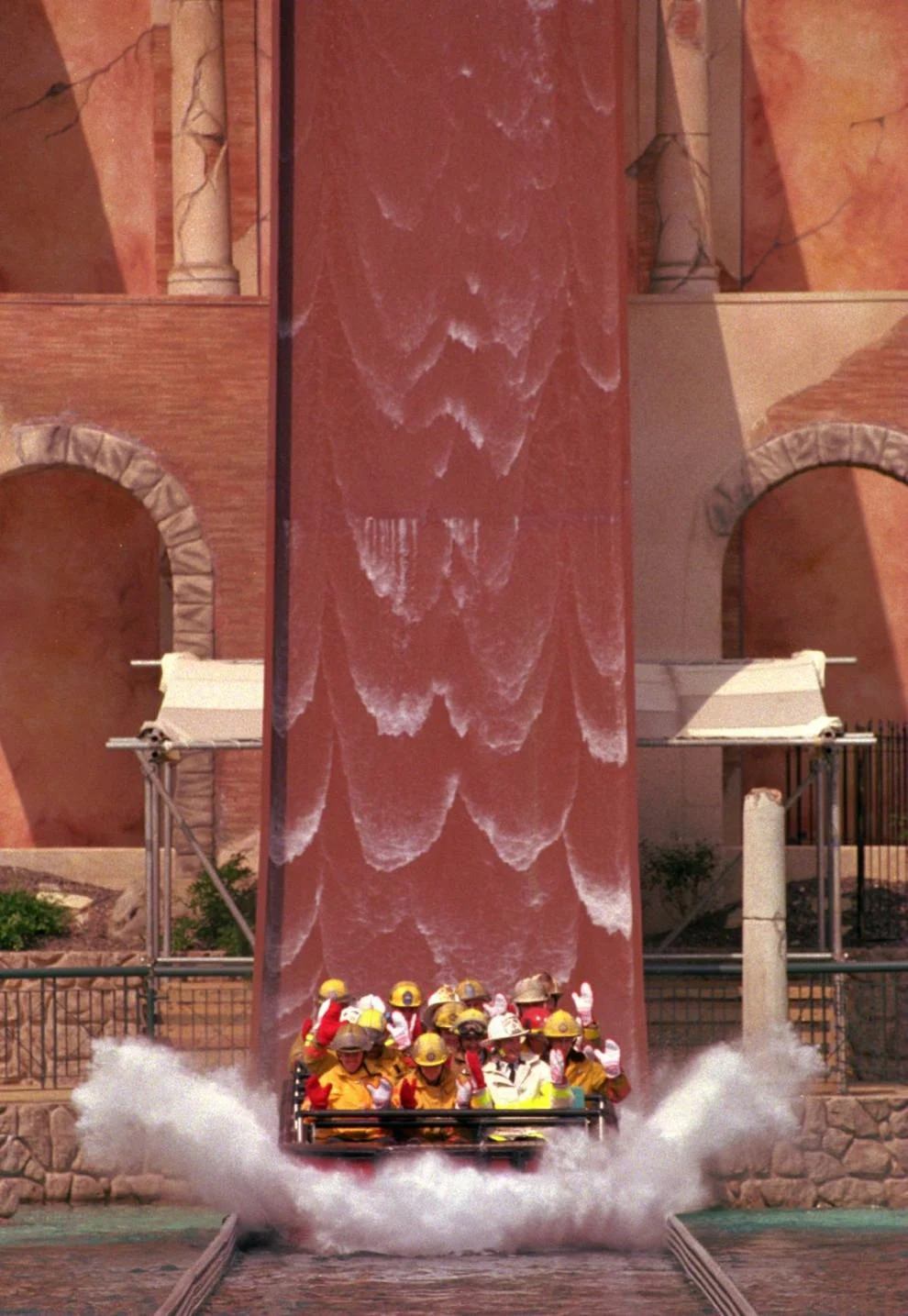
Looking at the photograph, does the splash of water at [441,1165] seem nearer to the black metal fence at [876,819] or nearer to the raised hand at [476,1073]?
the raised hand at [476,1073]

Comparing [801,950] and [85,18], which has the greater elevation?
[85,18]

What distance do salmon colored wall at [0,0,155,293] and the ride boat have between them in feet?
49.1

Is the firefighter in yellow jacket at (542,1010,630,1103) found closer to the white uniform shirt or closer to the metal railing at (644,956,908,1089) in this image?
the white uniform shirt

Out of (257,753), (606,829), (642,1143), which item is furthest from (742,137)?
(642,1143)

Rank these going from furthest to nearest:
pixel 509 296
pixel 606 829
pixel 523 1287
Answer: pixel 509 296
pixel 606 829
pixel 523 1287

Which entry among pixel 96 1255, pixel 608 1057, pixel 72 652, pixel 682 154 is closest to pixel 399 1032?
pixel 608 1057

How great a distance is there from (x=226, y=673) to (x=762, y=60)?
10344mm

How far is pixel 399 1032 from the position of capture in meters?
18.2

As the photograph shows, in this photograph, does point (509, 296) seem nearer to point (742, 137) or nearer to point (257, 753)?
point (257, 753)

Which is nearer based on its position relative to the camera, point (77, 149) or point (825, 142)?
point (77, 149)

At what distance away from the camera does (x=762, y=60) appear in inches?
1211

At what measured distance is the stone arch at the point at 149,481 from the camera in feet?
87.5

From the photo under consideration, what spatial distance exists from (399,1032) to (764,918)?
3.49 metres

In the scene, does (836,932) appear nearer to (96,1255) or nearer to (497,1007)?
(497,1007)
